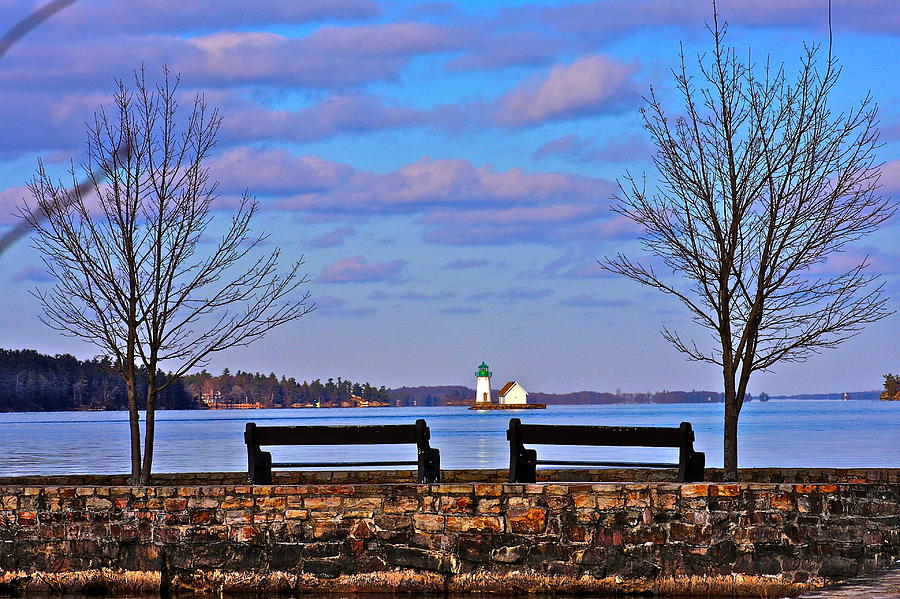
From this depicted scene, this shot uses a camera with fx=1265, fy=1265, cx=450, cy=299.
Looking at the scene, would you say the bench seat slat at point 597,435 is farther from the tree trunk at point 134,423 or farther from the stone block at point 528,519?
the tree trunk at point 134,423

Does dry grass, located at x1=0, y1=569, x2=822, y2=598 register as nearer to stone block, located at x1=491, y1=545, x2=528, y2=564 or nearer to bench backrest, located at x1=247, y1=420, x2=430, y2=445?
stone block, located at x1=491, y1=545, x2=528, y2=564

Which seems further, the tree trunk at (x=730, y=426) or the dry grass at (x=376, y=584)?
the tree trunk at (x=730, y=426)

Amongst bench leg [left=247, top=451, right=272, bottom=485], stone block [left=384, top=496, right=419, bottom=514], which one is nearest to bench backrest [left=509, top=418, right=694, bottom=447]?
stone block [left=384, top=496, right=419, bottom=514]

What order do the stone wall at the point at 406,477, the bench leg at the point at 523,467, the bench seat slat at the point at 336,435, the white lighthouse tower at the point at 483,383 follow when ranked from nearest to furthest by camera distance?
the bench leg at the point at 523,467
the bench seat slat at the point at 336,435
the stone wall at the point at 406,477
the white lighthouse tower at the point at 483,383

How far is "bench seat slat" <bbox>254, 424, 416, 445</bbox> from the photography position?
448 inches

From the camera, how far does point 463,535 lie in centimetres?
1080

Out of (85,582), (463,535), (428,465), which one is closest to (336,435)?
(428,465)

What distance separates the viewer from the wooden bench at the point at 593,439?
36.2 feet

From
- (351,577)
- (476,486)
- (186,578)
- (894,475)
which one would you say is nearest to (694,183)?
(894,475)

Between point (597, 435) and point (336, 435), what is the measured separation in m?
2.36

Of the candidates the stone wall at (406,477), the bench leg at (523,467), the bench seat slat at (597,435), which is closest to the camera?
the bench seat slat at (597,435)

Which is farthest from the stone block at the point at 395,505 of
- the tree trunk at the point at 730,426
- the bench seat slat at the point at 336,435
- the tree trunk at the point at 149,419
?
the tree trunk at the point at 730,426

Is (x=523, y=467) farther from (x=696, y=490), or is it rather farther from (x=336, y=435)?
(x=336, y=435)

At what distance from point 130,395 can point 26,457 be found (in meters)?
37.4
